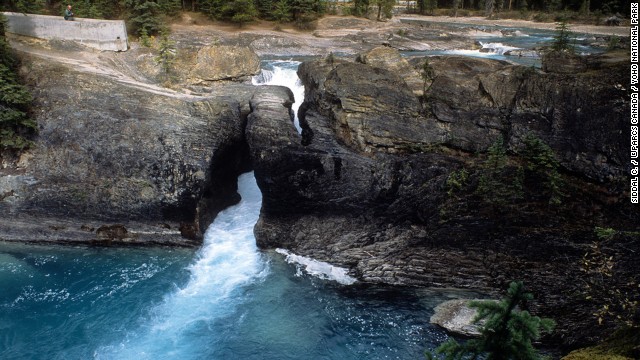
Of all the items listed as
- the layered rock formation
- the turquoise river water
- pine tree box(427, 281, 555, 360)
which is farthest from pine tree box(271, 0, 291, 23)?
pine tree box(427, 281, 555, 360)

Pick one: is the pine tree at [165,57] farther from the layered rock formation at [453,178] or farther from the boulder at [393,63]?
the boulder at [393,63]

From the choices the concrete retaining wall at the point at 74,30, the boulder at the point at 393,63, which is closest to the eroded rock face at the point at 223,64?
the concrete retaining wall at the point at 74,30

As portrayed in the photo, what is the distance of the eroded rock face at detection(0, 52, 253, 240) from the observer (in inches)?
818

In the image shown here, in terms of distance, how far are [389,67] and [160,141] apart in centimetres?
1302

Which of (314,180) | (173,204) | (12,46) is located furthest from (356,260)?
(12,46)

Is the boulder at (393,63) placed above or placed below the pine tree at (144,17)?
below

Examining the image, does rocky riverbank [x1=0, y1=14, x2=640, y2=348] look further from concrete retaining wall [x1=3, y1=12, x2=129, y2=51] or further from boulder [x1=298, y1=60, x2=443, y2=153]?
concrete retaining wall [x1=3, y1=12, x2=129, y2=51]

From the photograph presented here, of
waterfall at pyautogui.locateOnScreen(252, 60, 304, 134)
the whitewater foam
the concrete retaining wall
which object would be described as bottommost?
the whitewater foam

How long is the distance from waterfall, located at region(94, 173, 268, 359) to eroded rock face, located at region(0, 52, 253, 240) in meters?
1.74

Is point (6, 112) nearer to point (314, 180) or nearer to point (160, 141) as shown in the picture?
point (160, 141)

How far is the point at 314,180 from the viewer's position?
20.5 meters

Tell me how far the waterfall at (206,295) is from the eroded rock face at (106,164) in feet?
5.71

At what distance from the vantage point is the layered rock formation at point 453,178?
16766 mm

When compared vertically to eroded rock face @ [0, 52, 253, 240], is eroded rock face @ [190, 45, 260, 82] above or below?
above
